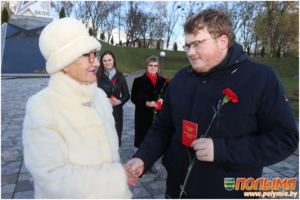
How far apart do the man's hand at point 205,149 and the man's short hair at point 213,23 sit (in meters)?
0.75

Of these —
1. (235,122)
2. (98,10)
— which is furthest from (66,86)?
(98,10)

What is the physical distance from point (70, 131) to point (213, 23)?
1.25 metres

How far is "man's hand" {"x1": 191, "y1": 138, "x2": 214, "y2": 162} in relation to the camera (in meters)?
1.50

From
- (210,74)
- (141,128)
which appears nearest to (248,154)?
(210,74)

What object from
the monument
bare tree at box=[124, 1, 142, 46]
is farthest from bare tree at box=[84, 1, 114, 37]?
the monument

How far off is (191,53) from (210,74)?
0.21 meters

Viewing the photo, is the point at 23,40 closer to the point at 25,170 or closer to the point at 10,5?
the point at 25,170

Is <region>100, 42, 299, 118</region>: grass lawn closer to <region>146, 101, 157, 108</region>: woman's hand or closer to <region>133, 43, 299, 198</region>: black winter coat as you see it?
<region>146, 101, 157, 108</region>: woman's hand

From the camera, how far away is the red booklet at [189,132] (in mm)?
1615

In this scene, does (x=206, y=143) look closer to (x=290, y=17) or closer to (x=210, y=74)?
(x=210, y=74)

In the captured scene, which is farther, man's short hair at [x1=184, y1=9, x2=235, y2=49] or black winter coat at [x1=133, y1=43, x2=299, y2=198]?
man's short hair at [x1=184, y1=9, x2=235, y2=49]

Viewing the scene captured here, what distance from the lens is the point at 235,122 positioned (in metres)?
1.58

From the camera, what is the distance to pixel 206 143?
152 cm

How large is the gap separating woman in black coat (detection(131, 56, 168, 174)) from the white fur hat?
2907 mm
